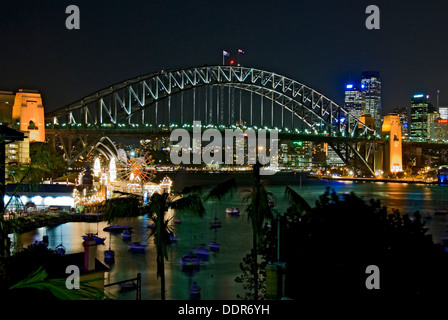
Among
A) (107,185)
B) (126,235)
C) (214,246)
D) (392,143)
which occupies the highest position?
(392,143)

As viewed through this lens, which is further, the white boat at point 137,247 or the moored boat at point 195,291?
the white boat at point 137,247

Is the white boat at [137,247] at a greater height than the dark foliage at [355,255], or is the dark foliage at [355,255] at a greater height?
the dark foliage at [355,255]

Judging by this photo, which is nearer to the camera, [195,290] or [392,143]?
[195,290]

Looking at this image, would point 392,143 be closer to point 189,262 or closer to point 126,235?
point 126,235

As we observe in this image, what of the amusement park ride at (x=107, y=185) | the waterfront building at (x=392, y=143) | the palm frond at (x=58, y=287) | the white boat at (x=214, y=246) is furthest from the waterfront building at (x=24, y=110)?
the waterfront building at (x=392, y=143)

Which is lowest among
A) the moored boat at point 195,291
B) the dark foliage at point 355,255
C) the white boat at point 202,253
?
the moored boat at point 195,291

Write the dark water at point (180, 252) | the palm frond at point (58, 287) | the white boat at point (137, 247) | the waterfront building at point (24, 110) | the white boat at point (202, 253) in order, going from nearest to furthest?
the palm frond at point (58, 287), the dark water at point (180, 252), the white boat at point (202, 253), the white boat at point (137, 247), the waterfront building at point (24, 110)

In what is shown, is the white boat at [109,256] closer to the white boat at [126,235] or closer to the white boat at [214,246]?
the white boat at [214,246]

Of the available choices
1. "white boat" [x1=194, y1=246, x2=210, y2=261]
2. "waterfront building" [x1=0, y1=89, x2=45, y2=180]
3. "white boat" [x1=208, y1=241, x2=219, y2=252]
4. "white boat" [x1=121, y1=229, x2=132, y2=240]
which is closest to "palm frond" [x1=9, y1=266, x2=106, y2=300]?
"white boat" [x1=194, y1=246, x2=210, y2=261]

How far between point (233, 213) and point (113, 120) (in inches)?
862

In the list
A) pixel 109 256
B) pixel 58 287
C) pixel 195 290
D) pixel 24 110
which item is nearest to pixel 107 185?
pixel 24 110

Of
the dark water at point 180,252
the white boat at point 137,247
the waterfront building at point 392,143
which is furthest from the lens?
the waterfront building at point 392,143

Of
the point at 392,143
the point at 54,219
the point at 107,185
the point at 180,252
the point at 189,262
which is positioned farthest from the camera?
the point at 392,143

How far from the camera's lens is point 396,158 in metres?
76.6
